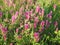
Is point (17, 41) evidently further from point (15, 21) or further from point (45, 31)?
point (45, 31)

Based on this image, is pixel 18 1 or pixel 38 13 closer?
pixel 38 13

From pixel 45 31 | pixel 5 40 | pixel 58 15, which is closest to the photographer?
pixel 5 40

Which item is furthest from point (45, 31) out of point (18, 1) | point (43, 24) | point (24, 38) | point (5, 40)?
point (18, 1)

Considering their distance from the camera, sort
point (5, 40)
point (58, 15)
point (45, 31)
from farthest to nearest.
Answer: point (58, 15)
point (45, 31)
point (5, 40)

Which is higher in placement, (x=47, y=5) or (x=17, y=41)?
(x=47, y=5)

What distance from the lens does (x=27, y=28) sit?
10.6 ft

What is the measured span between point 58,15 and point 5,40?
53.3 inches

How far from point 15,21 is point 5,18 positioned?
0.38 metres

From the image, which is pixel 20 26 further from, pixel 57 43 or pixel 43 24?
pixel 57 43

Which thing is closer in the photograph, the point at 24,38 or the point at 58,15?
the point at 24,38

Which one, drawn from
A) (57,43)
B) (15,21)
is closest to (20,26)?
(15,21)

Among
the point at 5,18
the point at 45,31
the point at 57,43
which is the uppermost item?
the point at 5,18

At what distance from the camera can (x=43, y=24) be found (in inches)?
132

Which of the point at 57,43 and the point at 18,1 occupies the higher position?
the point at 18,1
